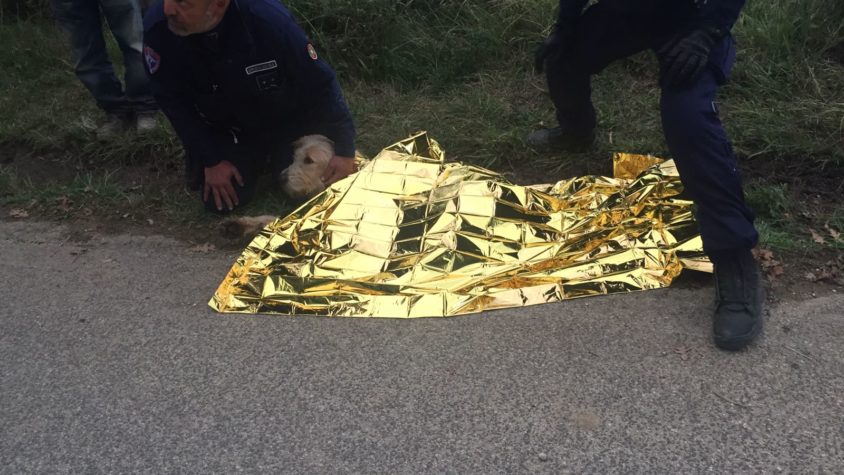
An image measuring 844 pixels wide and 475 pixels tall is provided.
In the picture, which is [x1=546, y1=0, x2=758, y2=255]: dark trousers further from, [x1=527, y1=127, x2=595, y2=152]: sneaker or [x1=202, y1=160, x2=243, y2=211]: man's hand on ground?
[x1=202, y1=160, x2=243, y2=211]: man's hand on ground

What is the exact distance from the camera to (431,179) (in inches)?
133

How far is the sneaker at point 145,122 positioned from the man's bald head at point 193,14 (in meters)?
1.27

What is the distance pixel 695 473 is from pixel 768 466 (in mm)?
193

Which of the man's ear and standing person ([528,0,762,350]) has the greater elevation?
the man's ear

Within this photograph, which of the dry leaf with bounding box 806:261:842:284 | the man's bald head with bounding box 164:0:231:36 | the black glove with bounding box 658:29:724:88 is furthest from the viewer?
the man's bald head with bounding box 164:0:231:36

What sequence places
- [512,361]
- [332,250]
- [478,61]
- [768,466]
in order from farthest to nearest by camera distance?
1. [478,61]
2. [332,250]
3. [512,361]
4. [768,466]

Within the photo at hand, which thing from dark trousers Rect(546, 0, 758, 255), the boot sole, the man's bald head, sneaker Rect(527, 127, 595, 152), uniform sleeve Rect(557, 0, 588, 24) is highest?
the man's bald head

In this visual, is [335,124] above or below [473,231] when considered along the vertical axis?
above

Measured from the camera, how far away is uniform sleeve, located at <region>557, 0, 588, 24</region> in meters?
3.05

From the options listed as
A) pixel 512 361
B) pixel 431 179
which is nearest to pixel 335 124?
pixel 431 179

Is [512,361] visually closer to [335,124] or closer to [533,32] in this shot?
[335,124]

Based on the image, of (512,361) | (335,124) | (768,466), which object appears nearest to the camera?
(768,466)

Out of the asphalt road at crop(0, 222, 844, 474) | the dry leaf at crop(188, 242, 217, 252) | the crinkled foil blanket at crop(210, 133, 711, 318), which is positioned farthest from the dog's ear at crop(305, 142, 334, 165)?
the asphalt road at crop(0, 222, 844, 474)

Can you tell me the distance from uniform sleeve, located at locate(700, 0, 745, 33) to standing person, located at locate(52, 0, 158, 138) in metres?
3.01
